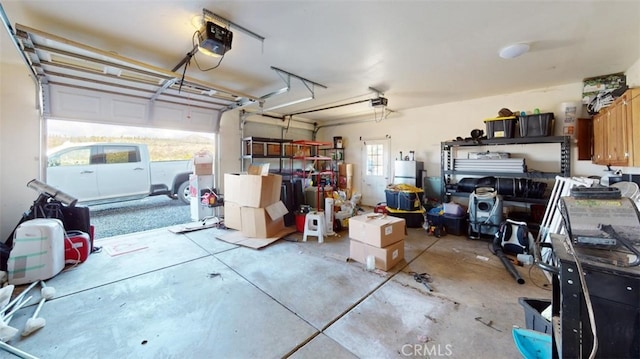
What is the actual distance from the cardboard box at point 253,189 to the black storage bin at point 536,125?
3964 mm

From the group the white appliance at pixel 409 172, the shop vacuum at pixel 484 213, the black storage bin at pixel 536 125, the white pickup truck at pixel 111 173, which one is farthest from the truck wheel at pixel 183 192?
the black storage bin at pixel 536 125

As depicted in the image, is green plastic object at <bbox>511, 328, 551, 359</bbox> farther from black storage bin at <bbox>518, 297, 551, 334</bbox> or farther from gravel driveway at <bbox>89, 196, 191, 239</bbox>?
gravel driveway at <bbox>89, 196, 191, 239</bbox>

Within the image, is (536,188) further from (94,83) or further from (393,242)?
(94,83)

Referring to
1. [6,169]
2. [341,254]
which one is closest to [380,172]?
[341,254]

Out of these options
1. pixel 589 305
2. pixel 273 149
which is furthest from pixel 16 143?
pixel 589 305

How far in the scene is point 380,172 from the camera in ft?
20.0

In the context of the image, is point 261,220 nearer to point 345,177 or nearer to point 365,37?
point 365,37

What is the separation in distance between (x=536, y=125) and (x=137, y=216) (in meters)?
7.54

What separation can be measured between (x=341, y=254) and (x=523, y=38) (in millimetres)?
3044

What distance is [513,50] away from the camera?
8.21ft

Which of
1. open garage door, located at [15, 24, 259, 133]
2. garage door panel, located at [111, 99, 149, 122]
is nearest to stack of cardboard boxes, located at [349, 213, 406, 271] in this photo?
open garage door, located at [15, 24, 259, 133]

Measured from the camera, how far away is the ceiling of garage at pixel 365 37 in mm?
1856

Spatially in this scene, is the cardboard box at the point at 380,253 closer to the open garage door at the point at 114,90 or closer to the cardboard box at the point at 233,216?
the cardboard box at the point at 233,216

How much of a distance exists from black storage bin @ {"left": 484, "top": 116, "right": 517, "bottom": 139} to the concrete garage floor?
2083mm
